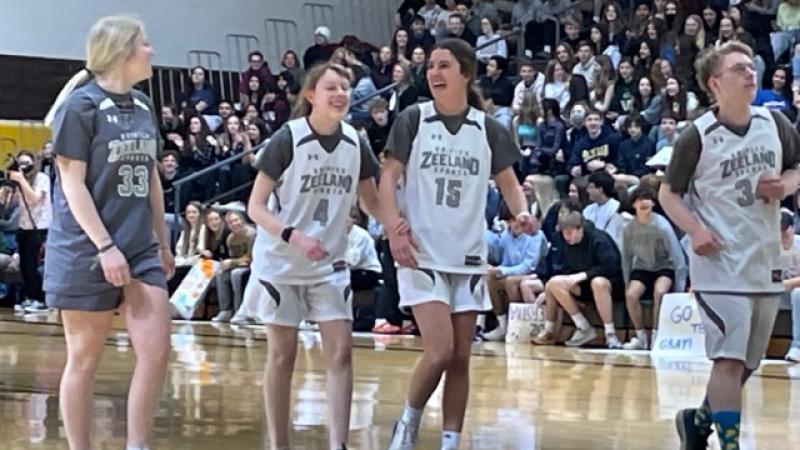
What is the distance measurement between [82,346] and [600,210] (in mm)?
10042

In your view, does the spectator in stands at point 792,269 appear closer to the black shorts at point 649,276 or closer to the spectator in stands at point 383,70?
the black shorts at point 649,276

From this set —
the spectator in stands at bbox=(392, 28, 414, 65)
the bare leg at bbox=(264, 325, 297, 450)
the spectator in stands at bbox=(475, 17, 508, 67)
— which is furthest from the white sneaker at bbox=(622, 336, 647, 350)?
the spectator in stands at bbox=(392, 28, 414, 65)

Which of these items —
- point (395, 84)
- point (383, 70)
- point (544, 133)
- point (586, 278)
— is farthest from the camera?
point (383, 70)

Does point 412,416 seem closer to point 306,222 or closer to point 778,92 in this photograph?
point 306,222

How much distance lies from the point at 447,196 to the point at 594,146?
10.2 m

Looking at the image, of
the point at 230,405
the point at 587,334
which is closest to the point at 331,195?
the point at 230,405

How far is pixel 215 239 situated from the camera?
58.3 feet

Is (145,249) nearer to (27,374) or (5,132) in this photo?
(27,374)

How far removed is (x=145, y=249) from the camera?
222 inches

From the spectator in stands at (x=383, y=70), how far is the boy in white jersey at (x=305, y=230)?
14877 millimetres

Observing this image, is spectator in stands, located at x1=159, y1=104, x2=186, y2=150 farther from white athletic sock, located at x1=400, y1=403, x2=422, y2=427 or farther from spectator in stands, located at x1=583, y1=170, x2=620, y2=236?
white athletic sock, located at x1=400, y1=403, x2=422, y2=427

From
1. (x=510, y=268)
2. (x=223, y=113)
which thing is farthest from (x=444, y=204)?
(x=223, y=113)

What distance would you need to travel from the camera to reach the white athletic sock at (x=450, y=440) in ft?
22.1

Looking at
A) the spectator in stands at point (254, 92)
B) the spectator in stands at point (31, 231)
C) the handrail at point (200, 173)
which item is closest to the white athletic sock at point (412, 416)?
the handrail at point (200, 173)
